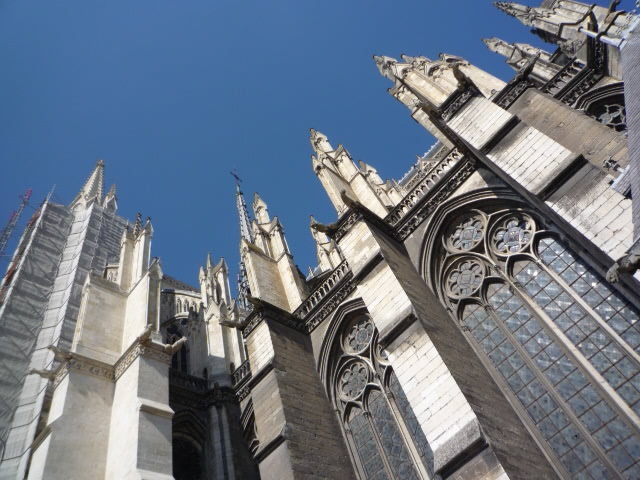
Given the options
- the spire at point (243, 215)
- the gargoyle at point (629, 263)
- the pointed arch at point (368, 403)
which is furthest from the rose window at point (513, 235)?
the spire at point (243, 215)

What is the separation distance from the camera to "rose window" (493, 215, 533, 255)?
882 centimetres

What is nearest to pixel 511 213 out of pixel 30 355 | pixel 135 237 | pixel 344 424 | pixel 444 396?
pixel 444 396

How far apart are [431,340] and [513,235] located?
341 cm

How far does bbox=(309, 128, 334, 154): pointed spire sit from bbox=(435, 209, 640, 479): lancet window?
22.9 feet

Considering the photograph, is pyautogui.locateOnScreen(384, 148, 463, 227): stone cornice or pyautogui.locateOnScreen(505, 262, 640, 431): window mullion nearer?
pyautogui.locateOnScreen(505, 262, 640, 431): window mullion

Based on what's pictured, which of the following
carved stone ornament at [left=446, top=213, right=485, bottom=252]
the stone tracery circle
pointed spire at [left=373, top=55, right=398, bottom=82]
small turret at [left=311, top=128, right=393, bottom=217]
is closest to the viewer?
the stone tracery circle

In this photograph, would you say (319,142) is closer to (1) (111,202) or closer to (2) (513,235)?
(2) (513,235)

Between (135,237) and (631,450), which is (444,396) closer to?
(631,450)

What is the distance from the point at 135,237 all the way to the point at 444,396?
13.2m

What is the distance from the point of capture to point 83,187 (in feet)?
108

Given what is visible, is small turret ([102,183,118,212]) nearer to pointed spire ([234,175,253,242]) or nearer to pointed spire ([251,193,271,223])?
pointed spire ([234,175,253,242])

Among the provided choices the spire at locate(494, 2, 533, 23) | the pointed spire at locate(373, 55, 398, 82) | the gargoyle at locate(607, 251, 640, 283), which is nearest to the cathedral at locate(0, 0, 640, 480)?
the gargoyle at locate(607, 251, 640, 283)

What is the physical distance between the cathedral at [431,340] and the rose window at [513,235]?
0.04m

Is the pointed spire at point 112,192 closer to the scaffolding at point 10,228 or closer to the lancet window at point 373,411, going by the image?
the scaffolding at point 10,228
